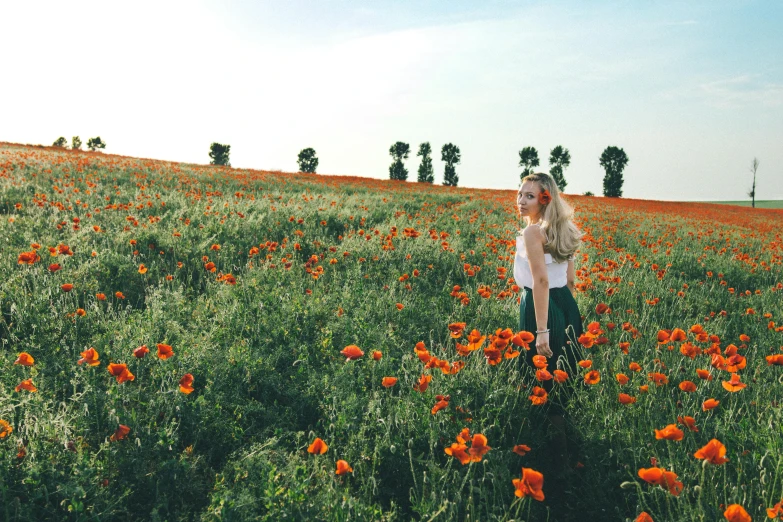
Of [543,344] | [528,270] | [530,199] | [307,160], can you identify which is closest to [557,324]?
[543,344]

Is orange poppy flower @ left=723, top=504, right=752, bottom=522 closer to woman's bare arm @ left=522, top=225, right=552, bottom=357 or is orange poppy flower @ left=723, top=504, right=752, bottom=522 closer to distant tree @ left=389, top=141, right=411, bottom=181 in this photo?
woman's bare arm @ left=522, top=225, right=552, bottom=357

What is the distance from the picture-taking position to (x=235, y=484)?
2277 mm

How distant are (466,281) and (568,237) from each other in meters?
2.70

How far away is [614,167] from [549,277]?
57.9 m

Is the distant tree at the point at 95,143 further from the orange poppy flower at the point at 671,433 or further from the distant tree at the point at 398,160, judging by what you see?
the orange poppy flower at the point at 671,433

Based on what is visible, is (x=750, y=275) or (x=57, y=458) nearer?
(x=57, y=458)

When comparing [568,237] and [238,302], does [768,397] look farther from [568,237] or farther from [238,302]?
[238,302]

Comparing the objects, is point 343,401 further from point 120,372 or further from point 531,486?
point 531,486

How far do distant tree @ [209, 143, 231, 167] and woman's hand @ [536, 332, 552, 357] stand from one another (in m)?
57.5

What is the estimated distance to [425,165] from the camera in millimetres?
55188

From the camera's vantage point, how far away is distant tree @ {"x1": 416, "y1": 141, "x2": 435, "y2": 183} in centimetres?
5459

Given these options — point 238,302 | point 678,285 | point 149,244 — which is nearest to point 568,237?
point 238,302

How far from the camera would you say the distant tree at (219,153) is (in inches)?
2160

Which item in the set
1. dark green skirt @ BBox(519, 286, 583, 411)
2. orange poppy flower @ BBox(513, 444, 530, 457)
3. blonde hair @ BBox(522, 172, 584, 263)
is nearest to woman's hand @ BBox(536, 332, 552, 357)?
dark green skirt @ BBox(519, 286, 583, 411)
